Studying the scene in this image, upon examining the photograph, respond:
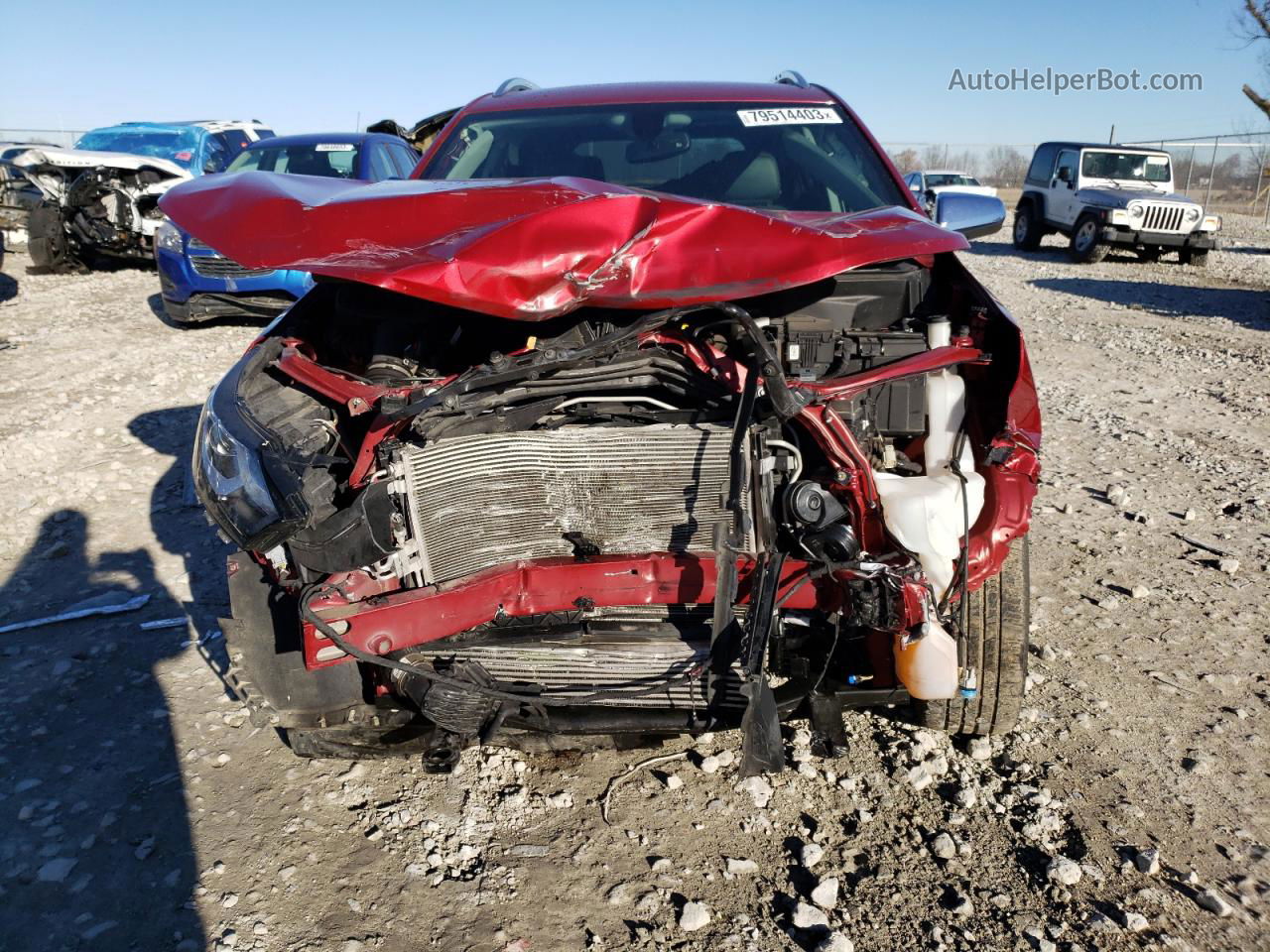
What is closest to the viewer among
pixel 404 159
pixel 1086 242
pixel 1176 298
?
pixel 404 159

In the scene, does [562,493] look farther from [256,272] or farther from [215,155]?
[215,155]

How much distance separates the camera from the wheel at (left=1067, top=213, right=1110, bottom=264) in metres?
14.0

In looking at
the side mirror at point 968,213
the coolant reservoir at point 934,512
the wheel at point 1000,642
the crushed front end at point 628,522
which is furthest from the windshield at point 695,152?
the wheel at point 1000,642

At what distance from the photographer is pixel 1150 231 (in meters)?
13.7

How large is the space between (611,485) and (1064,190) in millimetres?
15632

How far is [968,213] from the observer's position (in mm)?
3334

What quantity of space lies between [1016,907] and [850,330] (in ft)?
4.95

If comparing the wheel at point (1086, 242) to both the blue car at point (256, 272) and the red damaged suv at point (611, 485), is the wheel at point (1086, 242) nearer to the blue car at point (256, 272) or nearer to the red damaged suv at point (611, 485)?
the blue car at point (256, 272)

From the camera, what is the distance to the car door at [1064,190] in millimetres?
14844

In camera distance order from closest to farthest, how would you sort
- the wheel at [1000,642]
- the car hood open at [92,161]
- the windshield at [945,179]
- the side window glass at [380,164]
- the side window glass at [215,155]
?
1. the wheel at [1000,642]
2. the side window glass at [380,164]
3. the car hood open at [92,161]
4. the side window glass at [215,155]
5. the windshield at [945,179]

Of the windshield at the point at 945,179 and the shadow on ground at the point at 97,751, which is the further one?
the windshield at the point at 945,179

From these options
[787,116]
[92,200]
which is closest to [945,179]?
[92,200]

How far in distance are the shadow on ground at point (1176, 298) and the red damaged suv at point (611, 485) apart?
361 inches

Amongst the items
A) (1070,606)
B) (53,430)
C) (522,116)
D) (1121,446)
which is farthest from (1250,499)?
(53,430)
